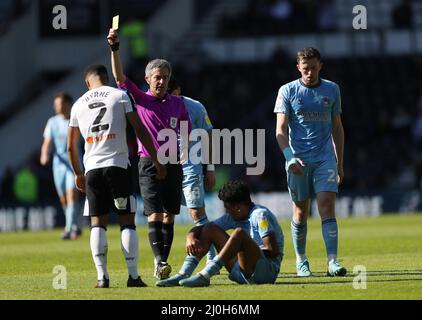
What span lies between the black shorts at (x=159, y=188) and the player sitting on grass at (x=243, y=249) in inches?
49.5

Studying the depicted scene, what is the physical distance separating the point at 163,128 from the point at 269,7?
2503cm

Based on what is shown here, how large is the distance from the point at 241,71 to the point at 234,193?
2435 centimetres

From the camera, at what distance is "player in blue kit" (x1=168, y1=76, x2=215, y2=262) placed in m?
15.1

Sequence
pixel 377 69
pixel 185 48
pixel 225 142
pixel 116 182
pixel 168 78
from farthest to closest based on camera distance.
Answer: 1. pixel 185 48
2. pixel 377 69
3. pixel 225 142
4. pixel 168 78
5. pixel 116 182

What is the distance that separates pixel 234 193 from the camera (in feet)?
42.0

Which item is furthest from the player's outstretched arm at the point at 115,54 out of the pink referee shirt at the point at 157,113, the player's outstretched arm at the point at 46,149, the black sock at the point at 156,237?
the player's outstretched arm at the point at 46,149

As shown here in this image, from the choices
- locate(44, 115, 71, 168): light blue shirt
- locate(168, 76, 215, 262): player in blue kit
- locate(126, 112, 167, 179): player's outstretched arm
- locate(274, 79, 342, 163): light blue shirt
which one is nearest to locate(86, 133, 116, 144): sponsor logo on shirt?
locate(126, 112, 167, 179): player's outstretched arm

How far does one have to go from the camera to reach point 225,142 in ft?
90.0

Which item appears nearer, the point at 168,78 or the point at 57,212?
the point at 168,78

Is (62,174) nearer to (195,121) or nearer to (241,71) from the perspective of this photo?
(195,121)

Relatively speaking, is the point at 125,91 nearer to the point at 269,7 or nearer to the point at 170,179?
the point at 170,179

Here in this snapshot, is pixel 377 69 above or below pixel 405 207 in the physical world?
above

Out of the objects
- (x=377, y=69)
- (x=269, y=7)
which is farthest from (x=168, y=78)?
(x=269, y=7)

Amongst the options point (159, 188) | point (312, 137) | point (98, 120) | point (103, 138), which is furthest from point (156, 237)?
point (312, 137)
